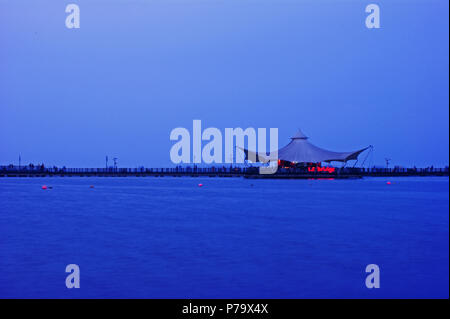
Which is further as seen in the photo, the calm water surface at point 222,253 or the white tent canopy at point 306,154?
the white tent canopy at point 306,154

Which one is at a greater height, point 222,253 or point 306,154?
point 306,154

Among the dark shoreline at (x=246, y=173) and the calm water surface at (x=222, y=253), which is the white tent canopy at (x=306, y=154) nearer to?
the dark shoreline at (x=246, y=173)

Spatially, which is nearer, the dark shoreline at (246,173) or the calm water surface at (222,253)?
the calm water surface at (222,253)

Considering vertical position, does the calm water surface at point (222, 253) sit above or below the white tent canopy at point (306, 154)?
below

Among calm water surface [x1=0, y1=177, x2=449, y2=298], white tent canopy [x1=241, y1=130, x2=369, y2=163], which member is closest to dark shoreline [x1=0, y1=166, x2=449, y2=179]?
white tent canopy [x1=241, y1=130, x2=369, y2=163]

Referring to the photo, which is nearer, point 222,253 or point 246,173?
point 222,253

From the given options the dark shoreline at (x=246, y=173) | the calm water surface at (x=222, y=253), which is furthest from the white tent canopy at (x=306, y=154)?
the calm water surface at (x=222, y=253)

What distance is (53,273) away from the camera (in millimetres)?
11008

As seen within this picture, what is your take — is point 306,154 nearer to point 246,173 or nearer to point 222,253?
point 246,173

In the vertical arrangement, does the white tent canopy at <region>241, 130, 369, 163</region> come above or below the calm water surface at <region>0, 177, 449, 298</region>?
above

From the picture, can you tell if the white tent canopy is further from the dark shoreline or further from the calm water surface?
the calm water surface

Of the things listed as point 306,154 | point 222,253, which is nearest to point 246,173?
point 306,154

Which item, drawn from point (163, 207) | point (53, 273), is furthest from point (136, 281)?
point (163, 207)

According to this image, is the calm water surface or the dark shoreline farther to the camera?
the dark shoreline
